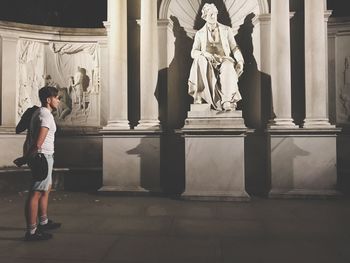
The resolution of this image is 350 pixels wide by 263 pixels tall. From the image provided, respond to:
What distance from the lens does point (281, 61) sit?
837 cm

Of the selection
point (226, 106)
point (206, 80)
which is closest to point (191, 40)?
point (206, 80)

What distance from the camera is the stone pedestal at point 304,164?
790 cm

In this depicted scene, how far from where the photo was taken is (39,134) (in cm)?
452

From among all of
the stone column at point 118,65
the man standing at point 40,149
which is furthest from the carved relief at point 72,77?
the man standing at point 40,149

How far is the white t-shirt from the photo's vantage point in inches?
180

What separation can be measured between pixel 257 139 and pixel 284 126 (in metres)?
0.98

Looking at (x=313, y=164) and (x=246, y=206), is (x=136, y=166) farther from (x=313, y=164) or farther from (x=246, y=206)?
(x=313, y=164)

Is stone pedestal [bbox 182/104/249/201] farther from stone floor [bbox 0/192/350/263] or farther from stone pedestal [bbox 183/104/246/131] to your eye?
stone floor [bbox 0/192/350/263]

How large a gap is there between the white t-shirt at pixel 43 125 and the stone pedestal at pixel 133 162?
3.72 m

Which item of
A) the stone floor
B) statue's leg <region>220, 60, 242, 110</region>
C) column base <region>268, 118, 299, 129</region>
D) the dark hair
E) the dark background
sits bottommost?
the stone floor

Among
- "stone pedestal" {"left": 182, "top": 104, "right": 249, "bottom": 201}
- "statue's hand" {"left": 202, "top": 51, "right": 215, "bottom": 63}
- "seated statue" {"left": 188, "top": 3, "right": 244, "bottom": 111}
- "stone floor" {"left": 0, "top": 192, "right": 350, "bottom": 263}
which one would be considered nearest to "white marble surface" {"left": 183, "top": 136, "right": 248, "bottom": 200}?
"stone pedestal" {"left": 182, "top": 104, "right": 249, "bottom": 201}

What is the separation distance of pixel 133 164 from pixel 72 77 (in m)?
4.16

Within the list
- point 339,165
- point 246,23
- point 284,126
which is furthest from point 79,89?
point 339,165

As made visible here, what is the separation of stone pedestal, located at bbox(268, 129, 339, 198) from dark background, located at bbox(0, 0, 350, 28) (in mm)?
6813
